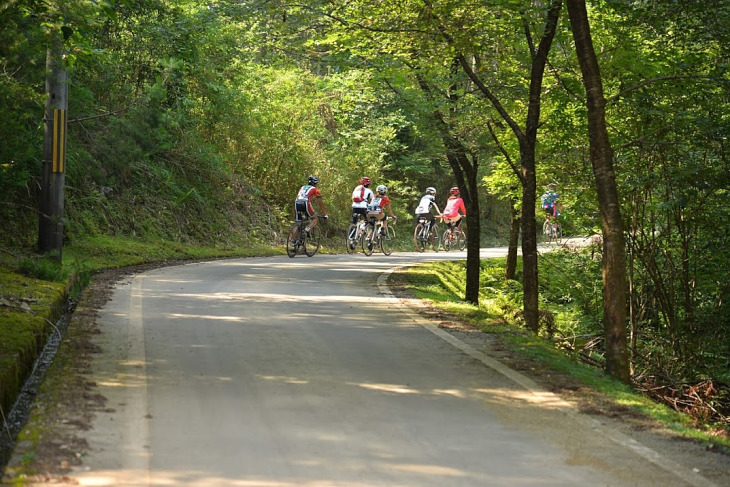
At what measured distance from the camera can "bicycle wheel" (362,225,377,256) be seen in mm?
29125

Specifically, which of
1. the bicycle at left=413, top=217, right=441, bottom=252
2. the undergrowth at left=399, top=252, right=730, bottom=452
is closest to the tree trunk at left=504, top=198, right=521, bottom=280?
the undergrowth at left=399, top=252, right=730, bottom=452

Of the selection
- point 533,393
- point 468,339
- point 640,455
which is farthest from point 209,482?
point 468,339

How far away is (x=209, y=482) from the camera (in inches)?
205

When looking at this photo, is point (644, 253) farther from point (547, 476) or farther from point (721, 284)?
point (547, 476)

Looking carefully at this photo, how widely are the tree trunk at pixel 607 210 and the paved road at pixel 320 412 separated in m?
1.48

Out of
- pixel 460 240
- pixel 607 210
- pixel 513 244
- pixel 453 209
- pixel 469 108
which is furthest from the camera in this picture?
pixel 460 240

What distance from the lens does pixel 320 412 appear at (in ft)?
22.9

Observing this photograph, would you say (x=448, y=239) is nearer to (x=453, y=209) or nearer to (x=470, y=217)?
(x=453, y=209)

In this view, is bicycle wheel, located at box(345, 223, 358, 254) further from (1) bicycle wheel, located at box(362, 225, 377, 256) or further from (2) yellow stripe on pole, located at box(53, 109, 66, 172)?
(2) yellow stripe on pole, located at box(53, 109, 66, 172)

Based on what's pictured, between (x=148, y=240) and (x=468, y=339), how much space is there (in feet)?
47.2

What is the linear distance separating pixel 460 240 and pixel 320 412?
1134 inches

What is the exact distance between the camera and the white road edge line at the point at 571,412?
582cm

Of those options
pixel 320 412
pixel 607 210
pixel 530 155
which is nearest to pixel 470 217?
pixel 530 155

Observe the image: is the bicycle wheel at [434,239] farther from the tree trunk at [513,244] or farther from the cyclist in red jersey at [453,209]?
the tree trunk at [513,244]
